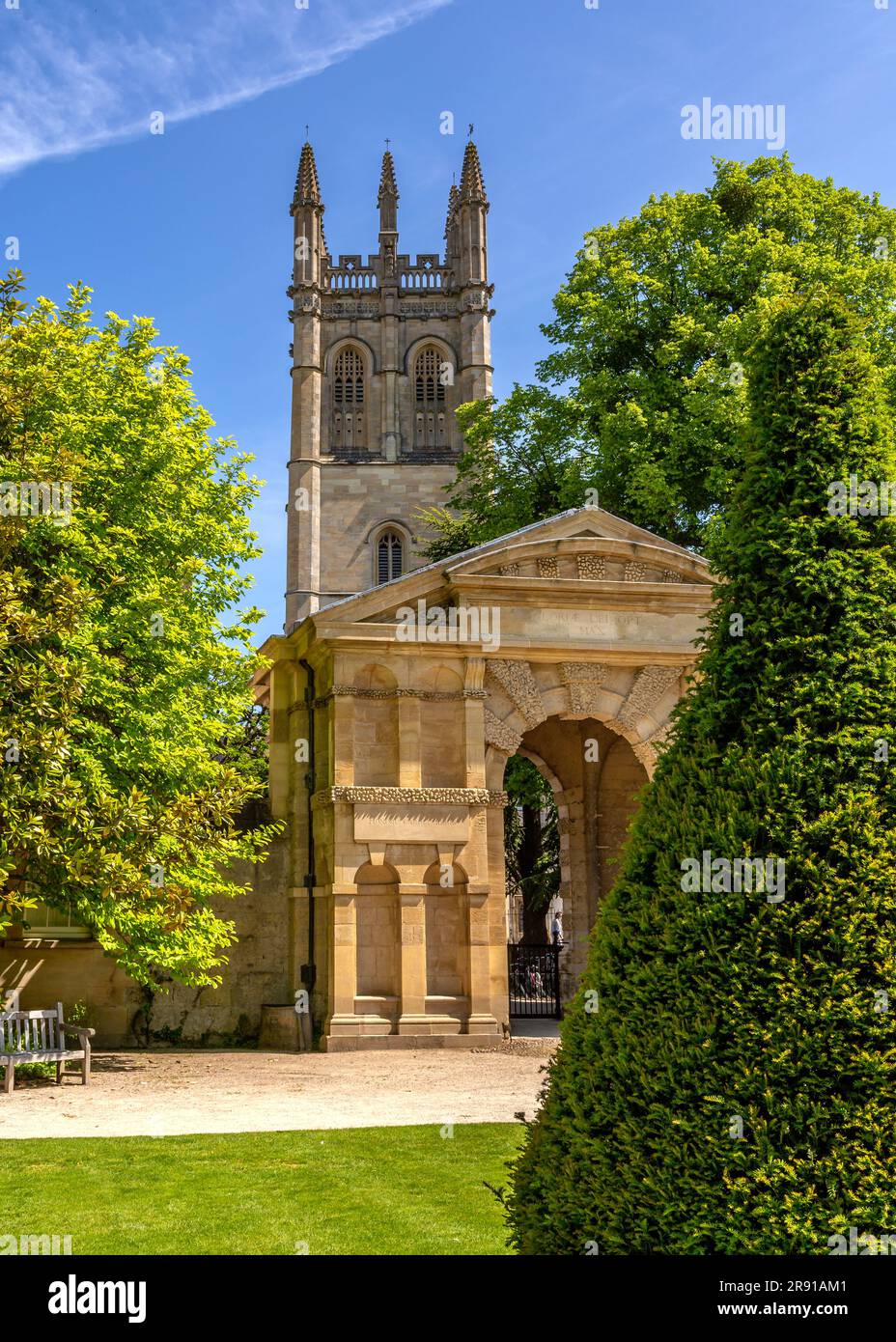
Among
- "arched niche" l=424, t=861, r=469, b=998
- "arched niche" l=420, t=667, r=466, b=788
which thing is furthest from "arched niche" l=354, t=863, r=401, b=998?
"arched niche" l=420, t=667, r=466, b=788

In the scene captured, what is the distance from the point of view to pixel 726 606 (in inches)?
251

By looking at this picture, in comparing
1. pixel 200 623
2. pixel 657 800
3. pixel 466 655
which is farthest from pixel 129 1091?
pixel 657 800

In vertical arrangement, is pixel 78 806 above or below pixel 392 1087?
above

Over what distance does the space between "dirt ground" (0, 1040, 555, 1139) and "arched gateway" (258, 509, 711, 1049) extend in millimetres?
1455

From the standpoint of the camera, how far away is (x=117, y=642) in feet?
60.9

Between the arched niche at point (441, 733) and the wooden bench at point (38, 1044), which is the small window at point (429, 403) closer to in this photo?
the arched niche at point (441, 733)

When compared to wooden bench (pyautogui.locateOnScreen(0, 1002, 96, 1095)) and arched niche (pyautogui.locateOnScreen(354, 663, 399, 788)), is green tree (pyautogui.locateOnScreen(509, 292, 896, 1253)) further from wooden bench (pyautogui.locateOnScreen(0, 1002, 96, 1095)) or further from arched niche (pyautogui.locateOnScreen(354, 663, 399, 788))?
arched niche (pyautogui.locateOnScreen(354, 663, 399, 788))

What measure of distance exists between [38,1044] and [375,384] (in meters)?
67.5

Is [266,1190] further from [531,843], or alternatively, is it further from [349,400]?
[349,400]

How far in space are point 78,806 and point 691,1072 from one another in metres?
10.7

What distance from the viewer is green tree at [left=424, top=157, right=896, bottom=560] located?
91.6ft

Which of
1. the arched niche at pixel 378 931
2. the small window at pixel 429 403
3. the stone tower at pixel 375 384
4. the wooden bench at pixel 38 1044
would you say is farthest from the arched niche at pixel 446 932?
the small window at pixel 429 403
